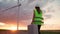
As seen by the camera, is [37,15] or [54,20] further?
[54,20]

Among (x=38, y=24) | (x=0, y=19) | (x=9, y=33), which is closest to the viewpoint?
(x=38, y=24)

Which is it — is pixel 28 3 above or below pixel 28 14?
above

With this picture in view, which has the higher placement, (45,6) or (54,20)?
(45,6)

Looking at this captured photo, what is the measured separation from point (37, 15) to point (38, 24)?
0.22m

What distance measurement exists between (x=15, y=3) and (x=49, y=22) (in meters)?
1.46

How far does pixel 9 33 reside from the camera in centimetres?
519

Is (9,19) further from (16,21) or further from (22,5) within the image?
(22,5)

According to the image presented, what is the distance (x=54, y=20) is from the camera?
690 cm

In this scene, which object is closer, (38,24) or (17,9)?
(38,24)

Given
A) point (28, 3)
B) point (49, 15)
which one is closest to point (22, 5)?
point (28, 3)

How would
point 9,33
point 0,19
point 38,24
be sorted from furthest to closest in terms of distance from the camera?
point 0,19
point 9,33
point 38,24

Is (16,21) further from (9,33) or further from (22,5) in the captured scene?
(9,33)

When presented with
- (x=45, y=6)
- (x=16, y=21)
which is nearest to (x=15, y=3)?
(x=16, y=21)

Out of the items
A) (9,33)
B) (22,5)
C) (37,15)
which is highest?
(22,5)
